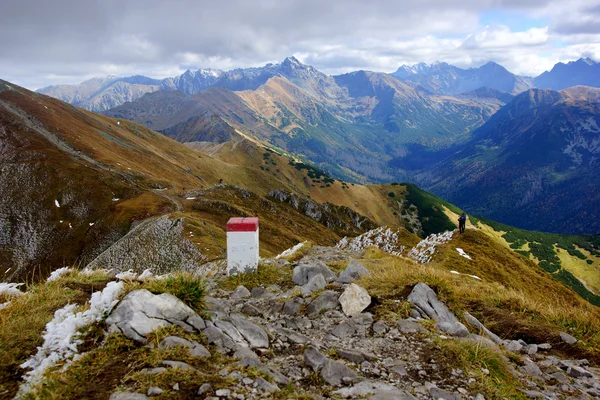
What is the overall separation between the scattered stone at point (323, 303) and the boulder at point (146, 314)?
389 cm

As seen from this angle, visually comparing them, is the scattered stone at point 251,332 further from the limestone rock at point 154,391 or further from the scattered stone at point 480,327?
the scattered stone at point 480,327

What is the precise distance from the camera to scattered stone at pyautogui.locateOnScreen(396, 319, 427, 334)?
8.52 m

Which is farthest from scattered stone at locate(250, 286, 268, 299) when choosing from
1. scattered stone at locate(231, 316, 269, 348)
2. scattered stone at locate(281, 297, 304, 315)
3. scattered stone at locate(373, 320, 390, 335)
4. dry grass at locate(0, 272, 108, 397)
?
dry grass at locate(0, 272, 108, 397)

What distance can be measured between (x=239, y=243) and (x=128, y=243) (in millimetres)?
40455

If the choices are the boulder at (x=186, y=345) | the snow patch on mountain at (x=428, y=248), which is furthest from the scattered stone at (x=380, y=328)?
the snow patch on mountain at (x=428, y=248)

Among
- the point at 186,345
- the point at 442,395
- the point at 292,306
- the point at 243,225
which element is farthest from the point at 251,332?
the point at 243,225

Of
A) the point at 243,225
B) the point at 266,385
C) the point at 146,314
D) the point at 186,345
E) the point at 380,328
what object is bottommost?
the point at 380,328

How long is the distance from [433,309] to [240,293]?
676 cm

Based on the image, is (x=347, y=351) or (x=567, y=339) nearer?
(x=347, y=351)

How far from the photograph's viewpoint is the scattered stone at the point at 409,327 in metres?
8.52

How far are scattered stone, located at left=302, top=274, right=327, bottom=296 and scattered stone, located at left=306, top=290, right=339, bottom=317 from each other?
110 cm

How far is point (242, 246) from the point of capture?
15.0 metres

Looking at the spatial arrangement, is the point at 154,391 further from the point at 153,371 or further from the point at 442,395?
the point at 442,395

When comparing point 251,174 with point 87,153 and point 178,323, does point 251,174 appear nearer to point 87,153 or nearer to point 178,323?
point 87,153
